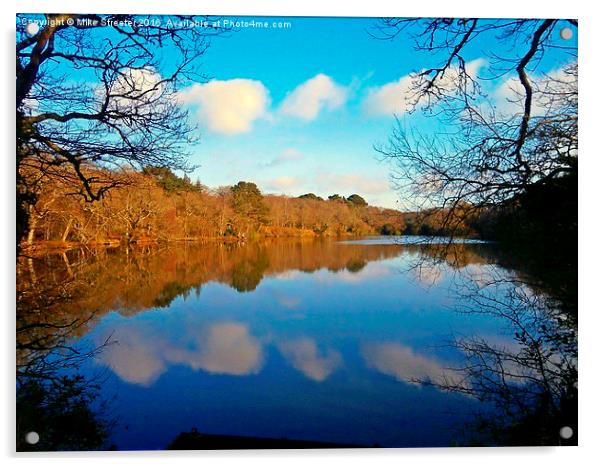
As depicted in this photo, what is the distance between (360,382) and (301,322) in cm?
120

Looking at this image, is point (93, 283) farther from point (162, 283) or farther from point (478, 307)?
point (478, 307)

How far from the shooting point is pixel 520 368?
268 centimetres

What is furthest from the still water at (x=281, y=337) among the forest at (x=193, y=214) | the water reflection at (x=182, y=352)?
the forest at (x=193, y=214)

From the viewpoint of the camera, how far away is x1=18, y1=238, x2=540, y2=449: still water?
2359mm

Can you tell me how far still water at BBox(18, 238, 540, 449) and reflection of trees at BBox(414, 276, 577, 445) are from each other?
0.10 meters

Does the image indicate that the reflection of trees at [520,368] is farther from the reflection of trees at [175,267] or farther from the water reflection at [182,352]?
the water reflection at [182,352]

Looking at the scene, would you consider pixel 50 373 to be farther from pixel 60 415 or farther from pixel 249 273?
pixel 249 273

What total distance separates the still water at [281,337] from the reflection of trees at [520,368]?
0.10m

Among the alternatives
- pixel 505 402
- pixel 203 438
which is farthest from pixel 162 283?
pixel 505 402

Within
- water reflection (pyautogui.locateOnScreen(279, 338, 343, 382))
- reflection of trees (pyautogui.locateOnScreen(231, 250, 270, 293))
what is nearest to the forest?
reflection of trees (pyautogui.locateOnScreen(231, 250, 270, 293))

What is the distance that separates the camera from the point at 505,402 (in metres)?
2.46

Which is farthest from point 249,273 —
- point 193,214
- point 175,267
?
point 175,267

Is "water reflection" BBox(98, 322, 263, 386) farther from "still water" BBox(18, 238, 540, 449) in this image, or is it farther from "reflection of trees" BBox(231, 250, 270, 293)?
"reflection of trees" BBox(231, 250, 270, 293)
